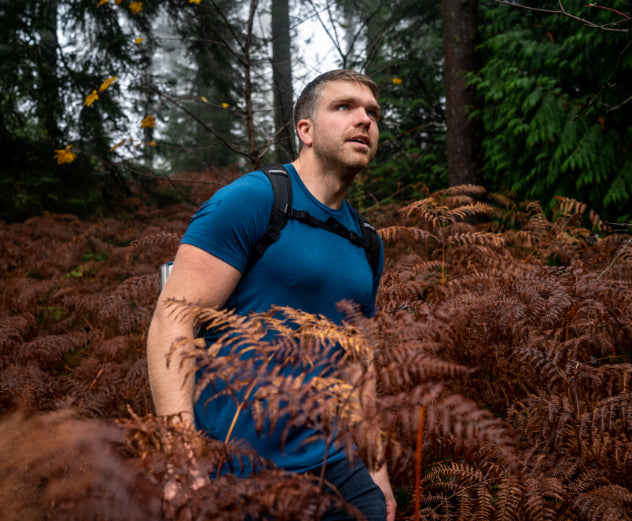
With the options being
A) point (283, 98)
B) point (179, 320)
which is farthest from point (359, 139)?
point (283, 98)

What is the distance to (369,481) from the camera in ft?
5.94

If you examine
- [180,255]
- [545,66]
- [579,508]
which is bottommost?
[579,508]

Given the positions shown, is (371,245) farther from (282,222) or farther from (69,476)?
(69,476)

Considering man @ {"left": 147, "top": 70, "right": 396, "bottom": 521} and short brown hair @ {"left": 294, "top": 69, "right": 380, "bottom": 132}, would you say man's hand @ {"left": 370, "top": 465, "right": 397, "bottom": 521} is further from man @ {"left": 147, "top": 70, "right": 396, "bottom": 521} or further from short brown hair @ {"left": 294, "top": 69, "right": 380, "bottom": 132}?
short brown hair @ {"left": 294, "top": 69, "right": 380, "bottom": 132}

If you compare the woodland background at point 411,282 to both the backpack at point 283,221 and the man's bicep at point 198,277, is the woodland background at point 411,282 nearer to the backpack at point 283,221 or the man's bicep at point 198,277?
the man's bicep at point 198,277

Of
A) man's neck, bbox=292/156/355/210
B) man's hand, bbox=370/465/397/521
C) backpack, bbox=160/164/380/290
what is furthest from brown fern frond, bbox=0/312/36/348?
man's hand, bbox=370/465/397/521

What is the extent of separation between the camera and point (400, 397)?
3.14 ft

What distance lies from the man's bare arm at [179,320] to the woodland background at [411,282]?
0.24 meters

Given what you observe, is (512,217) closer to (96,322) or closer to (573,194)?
(573,194)

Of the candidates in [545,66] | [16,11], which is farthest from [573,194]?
[16,11]

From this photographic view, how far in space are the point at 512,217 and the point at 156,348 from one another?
5.40m

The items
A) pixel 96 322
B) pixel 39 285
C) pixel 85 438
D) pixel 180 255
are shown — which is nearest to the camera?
pixel 85 438

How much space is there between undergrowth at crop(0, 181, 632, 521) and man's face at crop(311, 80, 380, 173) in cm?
84

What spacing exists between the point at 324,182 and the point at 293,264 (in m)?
0.58
